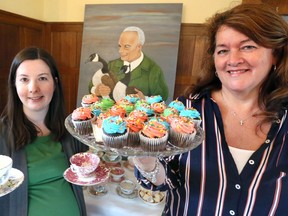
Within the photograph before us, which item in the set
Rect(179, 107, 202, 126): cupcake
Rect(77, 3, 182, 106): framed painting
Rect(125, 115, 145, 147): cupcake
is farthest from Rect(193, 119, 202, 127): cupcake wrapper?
Rect(77, 3, 182, 106): framed painting

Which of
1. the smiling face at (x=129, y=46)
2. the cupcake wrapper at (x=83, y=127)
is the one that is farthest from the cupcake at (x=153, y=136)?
the smiling face at (x=129, y=46)

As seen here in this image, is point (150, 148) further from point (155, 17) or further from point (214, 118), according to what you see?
point (155, 17)

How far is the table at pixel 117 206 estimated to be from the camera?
4.36ft

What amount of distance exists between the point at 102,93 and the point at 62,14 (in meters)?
1.34

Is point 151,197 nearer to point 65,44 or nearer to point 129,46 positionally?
point 129,46

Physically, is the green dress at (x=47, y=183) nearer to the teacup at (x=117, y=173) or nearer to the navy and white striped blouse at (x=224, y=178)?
the teacup at (x=117, y=173)

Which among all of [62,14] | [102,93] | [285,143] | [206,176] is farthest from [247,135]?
[62,14]

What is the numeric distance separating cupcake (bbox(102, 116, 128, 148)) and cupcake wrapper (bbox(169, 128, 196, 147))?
0.20 metres

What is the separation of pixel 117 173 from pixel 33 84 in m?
0.77

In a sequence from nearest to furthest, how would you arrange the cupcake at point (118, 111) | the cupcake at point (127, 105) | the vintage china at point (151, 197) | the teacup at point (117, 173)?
1. the cupcake at point (118, 111)
2. the cupcake at point (127, 105)
3. the vintage china at point (151, 197)
4. the teacup at point (117, 173)

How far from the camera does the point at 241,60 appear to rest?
0.85m

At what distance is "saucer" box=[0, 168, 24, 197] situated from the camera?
909 millimetres

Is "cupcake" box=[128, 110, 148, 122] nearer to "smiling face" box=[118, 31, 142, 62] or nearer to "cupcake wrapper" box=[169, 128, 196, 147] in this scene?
"cupcake wrapper" box=[169, 128, 196, 147]

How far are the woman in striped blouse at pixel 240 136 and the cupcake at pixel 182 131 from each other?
1.8 inches
